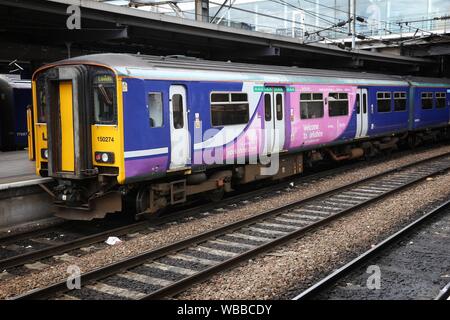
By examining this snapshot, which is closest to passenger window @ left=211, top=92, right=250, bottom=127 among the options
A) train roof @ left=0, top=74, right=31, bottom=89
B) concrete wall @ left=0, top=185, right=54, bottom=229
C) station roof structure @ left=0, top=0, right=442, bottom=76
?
concrete wall @ left=0, top=185, right=54, bottom=229

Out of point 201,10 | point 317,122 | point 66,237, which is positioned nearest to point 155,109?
point 66,237

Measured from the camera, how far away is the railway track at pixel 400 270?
19.4 ft

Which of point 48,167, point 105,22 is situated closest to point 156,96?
point 48,167

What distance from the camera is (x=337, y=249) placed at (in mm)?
7668

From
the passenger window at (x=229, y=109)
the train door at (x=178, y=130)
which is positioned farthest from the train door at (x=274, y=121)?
the train door at (x=178, y=130)

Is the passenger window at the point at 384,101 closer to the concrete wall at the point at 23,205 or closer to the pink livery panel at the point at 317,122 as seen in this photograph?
the pink livery panel at the point at 317,122

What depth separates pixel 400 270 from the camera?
676 centimetres

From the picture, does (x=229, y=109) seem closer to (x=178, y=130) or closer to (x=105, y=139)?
(x=178, y=130)

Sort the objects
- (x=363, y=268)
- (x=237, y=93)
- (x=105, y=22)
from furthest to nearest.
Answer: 1. (x=105, y=22)
2. (x=237, y=93)
3. (x=363, y=268)

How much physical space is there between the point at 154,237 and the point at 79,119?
2.35 meters

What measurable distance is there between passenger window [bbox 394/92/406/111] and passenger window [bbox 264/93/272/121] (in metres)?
8.78

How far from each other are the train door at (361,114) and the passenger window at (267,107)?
206 inches
